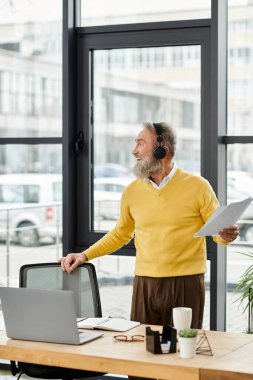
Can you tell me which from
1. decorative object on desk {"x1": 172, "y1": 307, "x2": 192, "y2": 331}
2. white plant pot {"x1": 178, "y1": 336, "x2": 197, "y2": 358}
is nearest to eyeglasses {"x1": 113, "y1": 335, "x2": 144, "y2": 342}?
decorative object on desk {"x1": 172, "y1": 307, "x2": 192, "y2": 331}

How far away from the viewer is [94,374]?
3770 mm

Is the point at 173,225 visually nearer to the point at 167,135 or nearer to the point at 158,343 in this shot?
the point at 167,135

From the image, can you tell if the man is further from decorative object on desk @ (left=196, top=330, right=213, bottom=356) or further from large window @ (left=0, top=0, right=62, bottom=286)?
large window @ (left=0, top=0, right=62, bottom=286)

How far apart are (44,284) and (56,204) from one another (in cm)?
137

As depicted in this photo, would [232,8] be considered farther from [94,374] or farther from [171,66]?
[94,374]

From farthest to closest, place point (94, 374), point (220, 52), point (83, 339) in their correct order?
point (220, 52)
point (94, 374)
point (83, 339)

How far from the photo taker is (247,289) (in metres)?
4.65

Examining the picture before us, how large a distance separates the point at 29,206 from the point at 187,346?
2757 mm

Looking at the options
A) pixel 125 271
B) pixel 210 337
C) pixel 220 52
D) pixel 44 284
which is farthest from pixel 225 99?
pixel 210 337

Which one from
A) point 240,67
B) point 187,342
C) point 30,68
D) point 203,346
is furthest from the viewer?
point 30,68

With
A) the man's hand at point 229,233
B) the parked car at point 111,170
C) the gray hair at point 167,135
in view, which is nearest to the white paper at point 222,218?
the man's hand at point 229,233

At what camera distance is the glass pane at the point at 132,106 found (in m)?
4.95

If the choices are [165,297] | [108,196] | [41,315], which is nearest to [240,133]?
[108,196]

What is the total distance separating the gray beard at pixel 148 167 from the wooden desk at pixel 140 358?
108 cm
